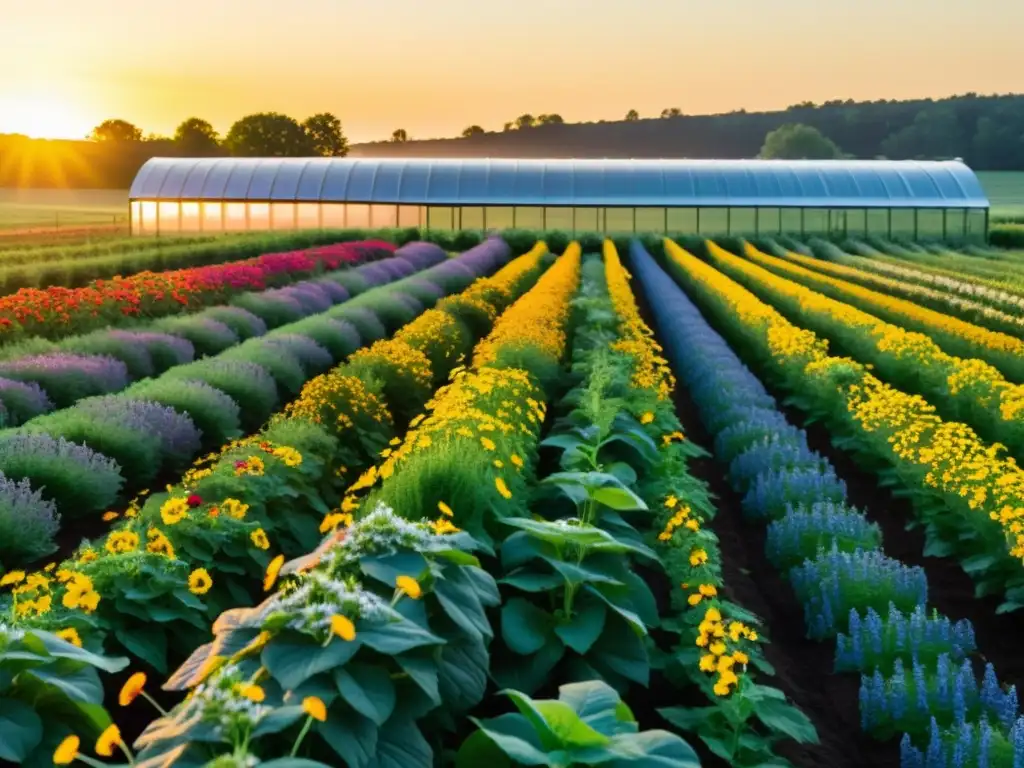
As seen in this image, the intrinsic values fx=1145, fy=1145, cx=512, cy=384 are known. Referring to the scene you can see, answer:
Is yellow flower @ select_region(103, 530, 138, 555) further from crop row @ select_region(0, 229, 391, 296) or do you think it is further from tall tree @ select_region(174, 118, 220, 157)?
tall tree @ select_region(174, 118, 220, 157)

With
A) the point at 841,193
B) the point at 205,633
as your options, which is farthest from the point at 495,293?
the point at 841,193

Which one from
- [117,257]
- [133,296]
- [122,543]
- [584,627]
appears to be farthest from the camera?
[117,257]

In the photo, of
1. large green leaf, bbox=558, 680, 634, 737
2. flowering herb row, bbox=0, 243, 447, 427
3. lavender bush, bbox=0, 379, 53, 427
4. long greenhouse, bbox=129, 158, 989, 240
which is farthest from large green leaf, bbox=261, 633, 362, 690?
long greenhouse, bbox=129, 158, 989, 240

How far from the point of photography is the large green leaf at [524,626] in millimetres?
5000

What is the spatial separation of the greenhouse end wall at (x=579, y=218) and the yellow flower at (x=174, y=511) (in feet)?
133

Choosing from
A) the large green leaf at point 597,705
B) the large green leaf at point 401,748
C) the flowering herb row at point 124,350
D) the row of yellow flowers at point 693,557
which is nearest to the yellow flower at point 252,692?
the large green leaf at point 401,748

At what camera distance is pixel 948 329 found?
17.1m

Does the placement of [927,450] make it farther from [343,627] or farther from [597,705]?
[343,627]

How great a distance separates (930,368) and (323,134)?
280 feet

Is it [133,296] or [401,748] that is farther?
[133,296]

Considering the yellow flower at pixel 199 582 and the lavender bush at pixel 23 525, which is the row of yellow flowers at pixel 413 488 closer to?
the yellow flower at pixel 199 582

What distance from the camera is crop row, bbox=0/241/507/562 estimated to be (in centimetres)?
857

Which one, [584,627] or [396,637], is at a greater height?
[396,637]

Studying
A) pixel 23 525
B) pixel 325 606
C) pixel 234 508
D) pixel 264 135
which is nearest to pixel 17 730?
pixel 325 606
